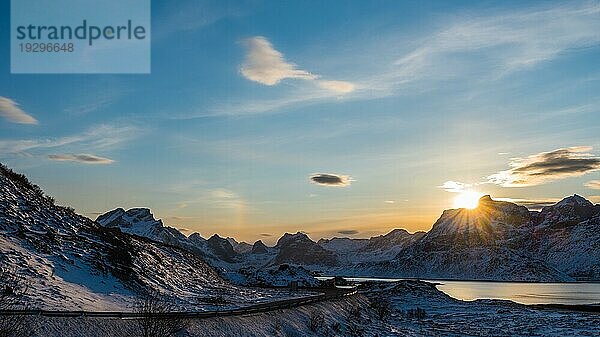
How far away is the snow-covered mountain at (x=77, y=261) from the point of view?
1807 inches

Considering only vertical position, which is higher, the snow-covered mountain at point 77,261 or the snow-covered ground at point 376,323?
the snow-covered mountain at point 77,261

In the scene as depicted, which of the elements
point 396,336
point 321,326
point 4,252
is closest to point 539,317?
point 396,336

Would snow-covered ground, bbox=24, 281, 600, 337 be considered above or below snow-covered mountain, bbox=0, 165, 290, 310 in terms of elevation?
below

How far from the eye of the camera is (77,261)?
55.0 metres

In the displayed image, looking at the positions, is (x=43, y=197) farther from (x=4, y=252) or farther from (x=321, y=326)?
(x=321, y=326)

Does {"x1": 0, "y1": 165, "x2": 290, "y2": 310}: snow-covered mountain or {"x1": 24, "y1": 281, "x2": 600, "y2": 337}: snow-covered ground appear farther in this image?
{"x1": 0, "y1": 165, "x2": 290, "y2": 310}: snow-covered mountain

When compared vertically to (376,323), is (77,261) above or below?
above

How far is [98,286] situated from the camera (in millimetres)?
52281

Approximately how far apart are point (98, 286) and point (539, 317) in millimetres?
70972

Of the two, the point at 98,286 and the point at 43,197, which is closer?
the point at 98,286

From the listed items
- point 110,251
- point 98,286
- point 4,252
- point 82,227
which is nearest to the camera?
point 4,252

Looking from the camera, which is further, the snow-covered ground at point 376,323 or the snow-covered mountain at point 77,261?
the snow-covered mountain at point 77,261

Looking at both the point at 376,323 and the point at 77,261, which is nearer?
the point at 77,261

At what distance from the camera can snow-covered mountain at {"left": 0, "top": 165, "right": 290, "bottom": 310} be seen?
45.9 meters
